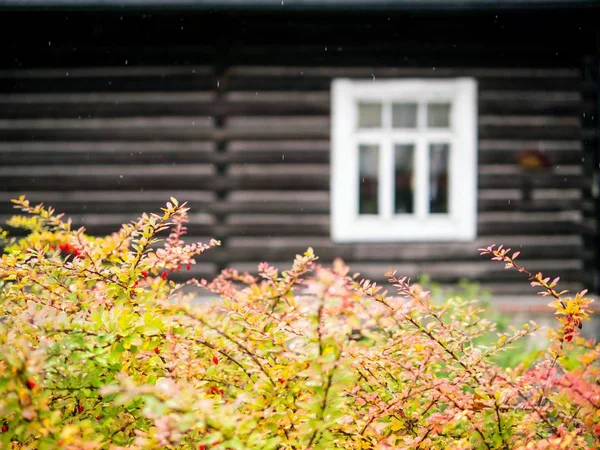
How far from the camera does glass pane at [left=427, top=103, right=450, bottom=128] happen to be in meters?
5.46

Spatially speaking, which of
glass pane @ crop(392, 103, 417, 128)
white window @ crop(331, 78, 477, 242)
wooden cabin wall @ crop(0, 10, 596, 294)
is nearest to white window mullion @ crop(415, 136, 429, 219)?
white window @ crop(331, 78, 477, 242)

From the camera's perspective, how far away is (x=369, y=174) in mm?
5500

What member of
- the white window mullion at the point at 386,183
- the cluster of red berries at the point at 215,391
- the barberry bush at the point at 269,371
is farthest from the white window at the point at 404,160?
the cluster of red berries at the point at 215,391

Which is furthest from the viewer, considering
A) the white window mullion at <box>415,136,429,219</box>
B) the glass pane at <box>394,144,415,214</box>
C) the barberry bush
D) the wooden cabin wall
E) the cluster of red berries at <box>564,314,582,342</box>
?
the glass pane at <box>394,144,415,214</box>

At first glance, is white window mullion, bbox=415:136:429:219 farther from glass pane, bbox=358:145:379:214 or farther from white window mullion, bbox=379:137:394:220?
glass pane, bbox=358:145:379:214

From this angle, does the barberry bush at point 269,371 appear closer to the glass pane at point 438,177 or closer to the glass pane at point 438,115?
the glass pane at point 438,177

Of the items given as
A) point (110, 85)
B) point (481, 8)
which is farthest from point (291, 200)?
point (481, 8)

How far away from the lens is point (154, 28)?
520 cm

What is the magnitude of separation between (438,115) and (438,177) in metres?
0.61

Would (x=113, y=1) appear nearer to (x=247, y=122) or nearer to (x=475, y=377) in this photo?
(x=247, y=122)

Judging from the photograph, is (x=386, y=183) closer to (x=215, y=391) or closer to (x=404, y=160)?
(x=404, y=160)

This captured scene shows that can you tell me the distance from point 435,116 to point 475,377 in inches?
168

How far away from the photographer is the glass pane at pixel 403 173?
5.49m

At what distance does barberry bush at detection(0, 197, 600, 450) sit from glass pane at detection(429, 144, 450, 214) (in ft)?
12.6
